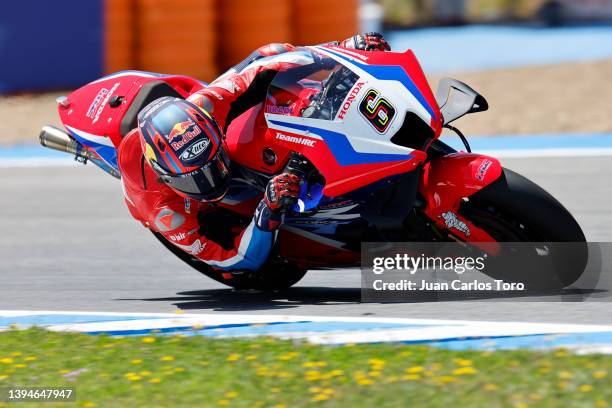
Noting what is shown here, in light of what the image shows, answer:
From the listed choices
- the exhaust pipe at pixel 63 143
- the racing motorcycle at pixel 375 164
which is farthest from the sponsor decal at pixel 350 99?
the exhaust pipe at pixel 63 143

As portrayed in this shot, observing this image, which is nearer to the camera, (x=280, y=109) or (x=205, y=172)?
(x=205, y=172)

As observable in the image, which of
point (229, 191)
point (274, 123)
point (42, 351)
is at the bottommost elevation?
point (42, 351)

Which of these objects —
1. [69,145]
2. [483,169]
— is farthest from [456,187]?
[69,145]

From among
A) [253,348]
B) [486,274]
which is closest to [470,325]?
[486,274]

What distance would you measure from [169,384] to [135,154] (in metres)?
1.72

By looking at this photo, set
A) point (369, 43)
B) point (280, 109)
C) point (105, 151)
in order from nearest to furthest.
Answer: point (280, 109) < point (369, 43) < point (105, 151)

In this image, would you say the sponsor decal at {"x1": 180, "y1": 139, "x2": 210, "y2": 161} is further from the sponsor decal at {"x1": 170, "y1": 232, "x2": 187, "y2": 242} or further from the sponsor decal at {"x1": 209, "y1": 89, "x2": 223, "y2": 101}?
the sponsor decal at {"x1": 170, "y1": 232, "x2": 187, "y2": 242}

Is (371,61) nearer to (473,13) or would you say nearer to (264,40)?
(264,40)

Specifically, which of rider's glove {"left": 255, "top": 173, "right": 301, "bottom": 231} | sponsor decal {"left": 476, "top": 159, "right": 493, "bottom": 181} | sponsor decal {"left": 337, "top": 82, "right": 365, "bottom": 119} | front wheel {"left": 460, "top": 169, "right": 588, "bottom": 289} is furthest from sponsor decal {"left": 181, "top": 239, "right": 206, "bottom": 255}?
sponsor decal {"left": 476, "top": 159, "right": 493, "bottom": 181}

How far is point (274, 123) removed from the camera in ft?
19.0

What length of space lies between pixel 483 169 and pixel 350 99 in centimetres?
74

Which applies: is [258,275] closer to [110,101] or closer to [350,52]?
[110,101]

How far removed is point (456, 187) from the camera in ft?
18.4

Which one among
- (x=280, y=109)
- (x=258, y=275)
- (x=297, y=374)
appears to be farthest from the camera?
(x=258, y=275)
